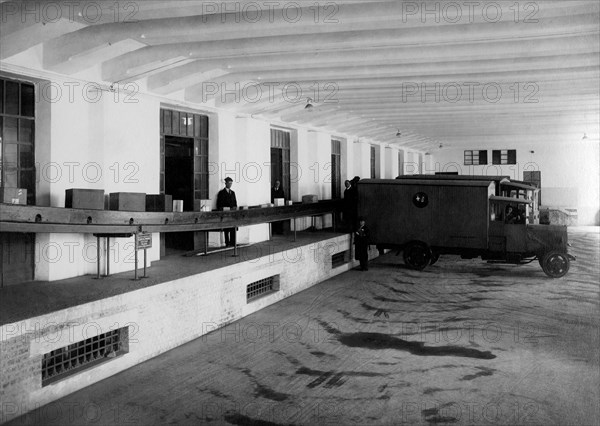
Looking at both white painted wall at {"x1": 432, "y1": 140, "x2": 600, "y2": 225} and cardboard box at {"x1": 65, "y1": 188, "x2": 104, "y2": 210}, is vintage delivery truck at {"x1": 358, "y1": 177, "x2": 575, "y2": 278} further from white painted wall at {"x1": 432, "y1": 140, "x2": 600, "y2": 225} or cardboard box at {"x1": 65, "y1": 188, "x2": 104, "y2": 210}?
white painted wall at {"x1": 432, "y1": 140, "x2": 600, "y2": 225}

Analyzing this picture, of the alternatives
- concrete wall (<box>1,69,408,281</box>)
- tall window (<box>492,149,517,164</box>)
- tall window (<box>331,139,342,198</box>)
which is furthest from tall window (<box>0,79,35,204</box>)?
tall window (<box>492,149,517,164</box>)

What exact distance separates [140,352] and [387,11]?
5698mm

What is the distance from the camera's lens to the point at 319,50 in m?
8.80

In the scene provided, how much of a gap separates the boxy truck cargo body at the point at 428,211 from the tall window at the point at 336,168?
12.6 feet

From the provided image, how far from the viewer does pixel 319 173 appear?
1764cm

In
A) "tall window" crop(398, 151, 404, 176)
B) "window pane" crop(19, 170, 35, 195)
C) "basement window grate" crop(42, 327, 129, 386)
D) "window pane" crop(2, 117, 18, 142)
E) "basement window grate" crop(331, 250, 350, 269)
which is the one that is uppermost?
"tall window" crop(398, 151, 404, 176)

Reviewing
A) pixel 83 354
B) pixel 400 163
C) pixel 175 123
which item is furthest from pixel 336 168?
pixel 83 354

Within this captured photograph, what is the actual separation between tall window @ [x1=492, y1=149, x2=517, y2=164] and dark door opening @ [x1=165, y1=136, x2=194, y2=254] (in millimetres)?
22562

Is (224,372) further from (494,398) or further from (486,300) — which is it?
(486,300)

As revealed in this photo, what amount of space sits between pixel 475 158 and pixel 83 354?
27.5 metres

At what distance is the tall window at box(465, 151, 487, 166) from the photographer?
101 ft

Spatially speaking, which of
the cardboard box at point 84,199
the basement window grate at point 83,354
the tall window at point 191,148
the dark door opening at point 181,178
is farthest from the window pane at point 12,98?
the dark door opening at point 181,178

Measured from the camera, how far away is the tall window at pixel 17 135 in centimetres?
766

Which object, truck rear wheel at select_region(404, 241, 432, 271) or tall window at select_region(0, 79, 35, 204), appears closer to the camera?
tall window at select_region(0, 79, 35, 204)
